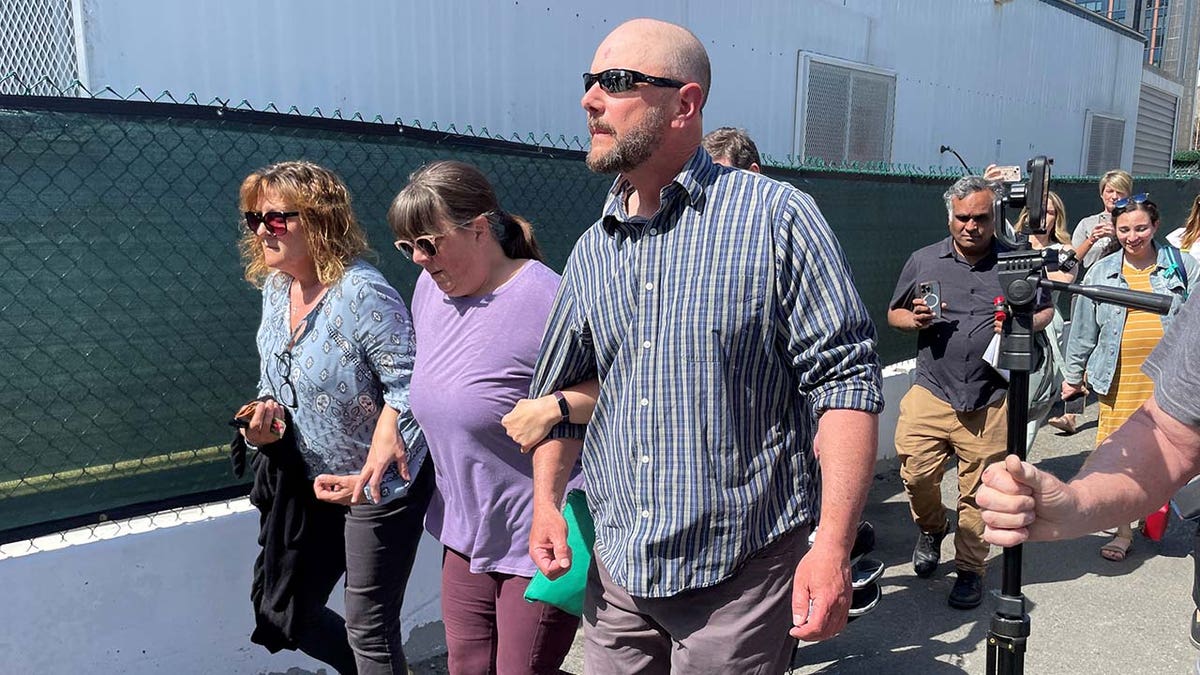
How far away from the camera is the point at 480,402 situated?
2500mm

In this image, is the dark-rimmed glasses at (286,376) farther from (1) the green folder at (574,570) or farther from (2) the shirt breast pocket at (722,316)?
(2) the shirt breast pocket at (722,316)

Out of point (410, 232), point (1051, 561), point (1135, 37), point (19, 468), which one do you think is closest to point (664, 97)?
point (410, 232)

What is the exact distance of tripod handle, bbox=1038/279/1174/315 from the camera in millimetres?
1540

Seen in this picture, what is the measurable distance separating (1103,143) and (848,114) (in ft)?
23.0

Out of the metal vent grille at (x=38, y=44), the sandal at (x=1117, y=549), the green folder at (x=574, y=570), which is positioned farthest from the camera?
the sandal at (x=1117, y=549)

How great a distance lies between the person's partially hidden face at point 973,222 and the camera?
419cm

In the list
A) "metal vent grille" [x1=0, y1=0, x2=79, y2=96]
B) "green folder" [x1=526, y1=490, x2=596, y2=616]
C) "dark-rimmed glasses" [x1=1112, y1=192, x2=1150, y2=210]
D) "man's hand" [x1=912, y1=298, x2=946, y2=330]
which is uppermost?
"metal vent grille" [x1=0, y1=0, x2=79, y2=96]

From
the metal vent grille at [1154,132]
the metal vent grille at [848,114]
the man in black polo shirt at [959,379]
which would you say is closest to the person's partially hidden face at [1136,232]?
the man in black polo shirt at [959,379]

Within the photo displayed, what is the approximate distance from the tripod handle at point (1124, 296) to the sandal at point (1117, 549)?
160 inches

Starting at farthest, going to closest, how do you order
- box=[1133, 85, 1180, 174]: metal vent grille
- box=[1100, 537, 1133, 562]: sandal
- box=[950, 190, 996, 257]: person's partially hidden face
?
1. box=[1133, 85, 1180, 174]: metal vent grille
2. box=[1100, 537, 1133, 562]: sandal
3. box=[950, 190, 996, 257]: person's partially hidden face

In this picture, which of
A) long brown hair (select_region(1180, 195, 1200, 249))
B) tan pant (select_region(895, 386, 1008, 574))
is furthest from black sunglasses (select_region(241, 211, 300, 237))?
long brown hair (select_region(1180, 195, 1200, 249))

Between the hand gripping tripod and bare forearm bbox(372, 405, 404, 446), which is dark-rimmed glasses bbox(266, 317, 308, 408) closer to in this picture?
bare forearm bbox(372, 405, 404, 446)

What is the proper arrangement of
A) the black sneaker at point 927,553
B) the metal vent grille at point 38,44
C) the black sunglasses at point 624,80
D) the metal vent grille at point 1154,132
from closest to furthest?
the black sunglasses at point 624,80
the metal vent grille at point 38,44
the black sneaker at point 927,553
the metal vent grille at point 1154,132

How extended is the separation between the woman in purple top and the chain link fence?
126cm
